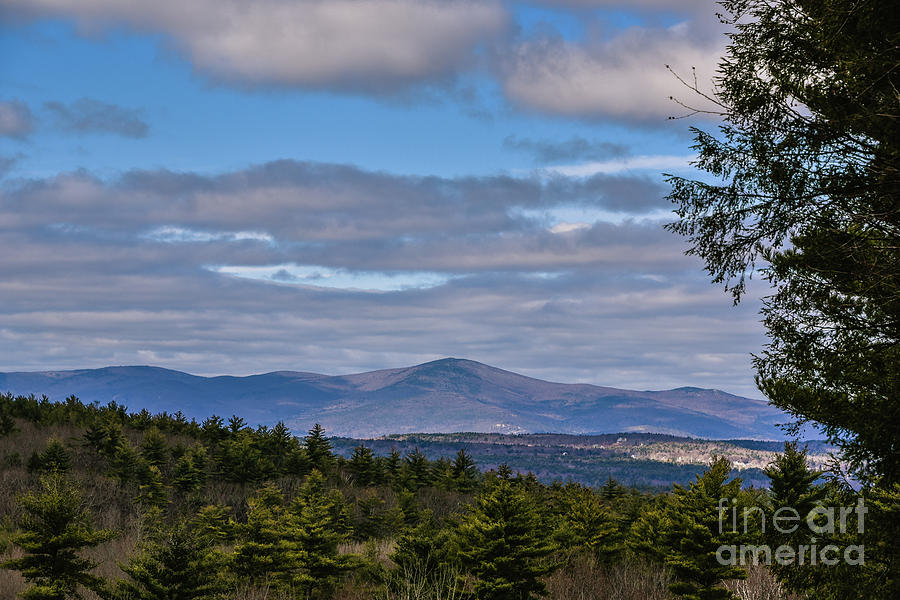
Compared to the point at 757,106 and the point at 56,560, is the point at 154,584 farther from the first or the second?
the point at 757,106

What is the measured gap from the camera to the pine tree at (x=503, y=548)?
15383mm

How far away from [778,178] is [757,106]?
50.0 inches

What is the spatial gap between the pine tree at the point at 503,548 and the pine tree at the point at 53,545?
702cm

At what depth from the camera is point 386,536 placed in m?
32.9

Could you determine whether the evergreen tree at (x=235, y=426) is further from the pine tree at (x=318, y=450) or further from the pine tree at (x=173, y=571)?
the pine tree at (x=173, y=571)

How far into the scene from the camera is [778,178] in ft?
37.9

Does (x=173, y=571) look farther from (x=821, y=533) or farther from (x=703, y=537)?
(x=703, y=537)

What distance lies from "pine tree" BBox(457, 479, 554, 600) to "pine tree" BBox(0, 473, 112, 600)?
702 centimetres

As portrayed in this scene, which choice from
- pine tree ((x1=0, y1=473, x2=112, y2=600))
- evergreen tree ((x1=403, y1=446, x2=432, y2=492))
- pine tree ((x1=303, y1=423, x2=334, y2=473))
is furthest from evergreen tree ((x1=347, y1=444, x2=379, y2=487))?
pine tree ((x1=0, y1=473, x2=112, y2=600))

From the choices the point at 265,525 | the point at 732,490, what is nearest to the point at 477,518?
the point at 265,525

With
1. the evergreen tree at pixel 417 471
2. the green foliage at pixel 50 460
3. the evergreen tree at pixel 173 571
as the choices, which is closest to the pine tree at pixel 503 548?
the evergreen tree at pixel 173 571

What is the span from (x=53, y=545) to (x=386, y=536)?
74.3 feet

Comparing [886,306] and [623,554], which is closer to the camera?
[886,306]

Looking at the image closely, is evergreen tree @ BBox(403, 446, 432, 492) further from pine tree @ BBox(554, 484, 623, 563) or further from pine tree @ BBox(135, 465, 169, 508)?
pine tree @ BBox(554, 484, 623, 563)
